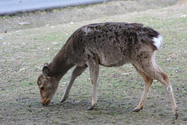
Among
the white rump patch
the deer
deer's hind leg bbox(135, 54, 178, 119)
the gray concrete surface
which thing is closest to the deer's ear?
the deer

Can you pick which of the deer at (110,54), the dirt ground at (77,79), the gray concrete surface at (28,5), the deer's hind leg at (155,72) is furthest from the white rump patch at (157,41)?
the gray concrete surface at (28,5)

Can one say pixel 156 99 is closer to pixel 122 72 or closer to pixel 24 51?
pixel 122 72

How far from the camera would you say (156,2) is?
17062 millimetres

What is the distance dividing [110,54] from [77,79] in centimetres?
238

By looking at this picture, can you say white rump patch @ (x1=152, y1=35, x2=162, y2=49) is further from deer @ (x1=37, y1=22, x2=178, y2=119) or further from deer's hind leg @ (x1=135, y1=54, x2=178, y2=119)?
deer's hind leg @ (x1=135, y1=54, x2=178, y2=119)

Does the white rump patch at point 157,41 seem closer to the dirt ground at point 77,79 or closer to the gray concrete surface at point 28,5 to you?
the dirt ground at point 77,79

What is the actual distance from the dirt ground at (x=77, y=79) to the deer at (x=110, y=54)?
14.6 inches

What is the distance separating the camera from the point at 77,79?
24.0 feet

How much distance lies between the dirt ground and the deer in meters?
0.37

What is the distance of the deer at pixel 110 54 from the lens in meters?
4.76

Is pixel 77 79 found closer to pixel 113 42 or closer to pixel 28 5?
pixel 113 42

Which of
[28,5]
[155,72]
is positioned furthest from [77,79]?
[28,5]

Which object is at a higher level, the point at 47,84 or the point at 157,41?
the point at 157,41

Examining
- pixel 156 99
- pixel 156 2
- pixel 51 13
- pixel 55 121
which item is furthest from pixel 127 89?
pixel 156 2
